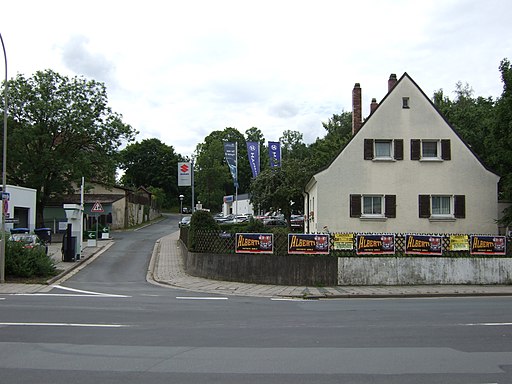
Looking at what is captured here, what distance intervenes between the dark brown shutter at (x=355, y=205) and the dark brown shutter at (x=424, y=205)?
10.7 feet

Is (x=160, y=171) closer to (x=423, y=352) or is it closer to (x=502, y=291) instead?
(x=502, y=291)

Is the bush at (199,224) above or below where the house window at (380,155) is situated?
below

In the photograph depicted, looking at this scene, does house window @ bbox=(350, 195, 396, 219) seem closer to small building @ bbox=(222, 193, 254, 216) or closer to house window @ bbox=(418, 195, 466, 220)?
house window @ bbox=(418, 195, 466, 220)

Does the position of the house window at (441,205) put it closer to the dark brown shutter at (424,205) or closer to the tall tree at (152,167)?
the dark brown shutter at (424,205)

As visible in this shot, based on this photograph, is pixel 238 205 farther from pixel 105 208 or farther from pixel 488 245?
pixel 488 245

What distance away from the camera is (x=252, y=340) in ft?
29.1

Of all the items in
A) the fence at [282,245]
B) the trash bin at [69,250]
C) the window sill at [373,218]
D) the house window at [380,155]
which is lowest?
the trash bin at [69,250]

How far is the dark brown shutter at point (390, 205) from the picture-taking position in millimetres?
27344

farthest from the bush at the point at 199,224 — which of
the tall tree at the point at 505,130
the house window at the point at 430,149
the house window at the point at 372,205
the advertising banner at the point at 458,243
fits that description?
the tall tree at the point at 505,130

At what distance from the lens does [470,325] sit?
10422mm

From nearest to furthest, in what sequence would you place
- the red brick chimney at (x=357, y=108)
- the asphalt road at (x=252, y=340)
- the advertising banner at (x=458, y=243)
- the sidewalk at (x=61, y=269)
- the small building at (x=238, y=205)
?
1. the asphalt road at (x=252, y=340)
2. the sidewalk at (x=61, y=269)
3. the advertising banner at (x=458, y=243)
4. the red brick chimney at (x=357, y=108)
5. the small building at (x=238, y=205)

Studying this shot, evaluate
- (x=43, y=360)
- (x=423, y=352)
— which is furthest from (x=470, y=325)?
(x=43, y=360)

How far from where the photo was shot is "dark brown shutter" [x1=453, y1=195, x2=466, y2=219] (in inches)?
1076

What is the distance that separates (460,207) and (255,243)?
13323mm
